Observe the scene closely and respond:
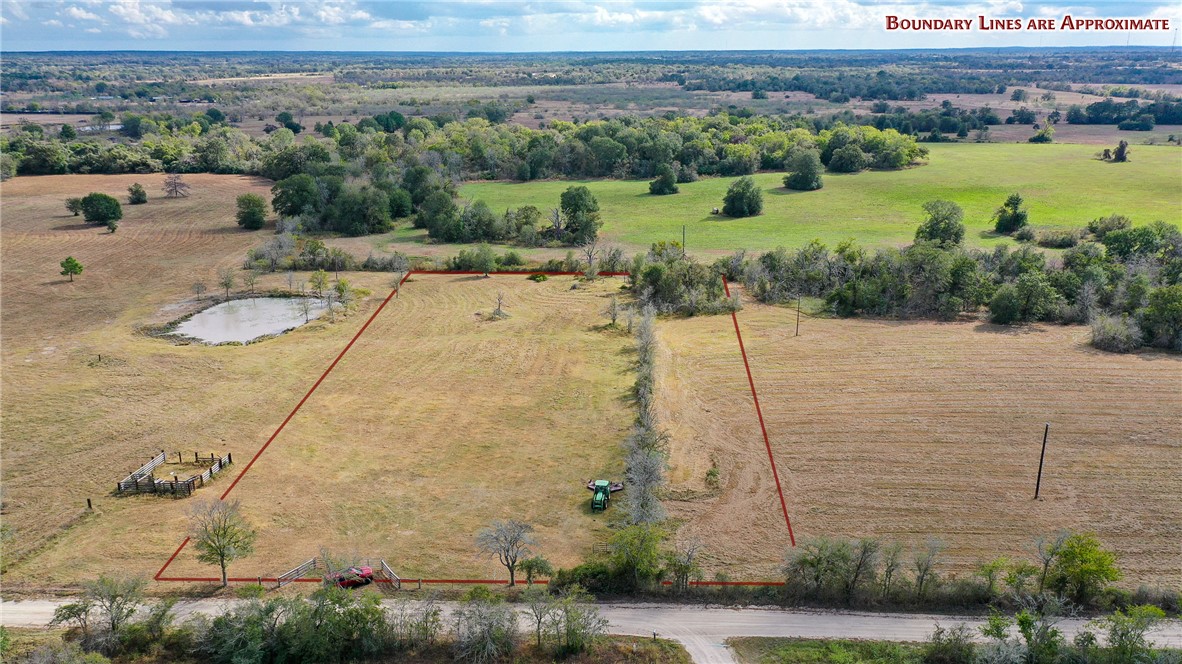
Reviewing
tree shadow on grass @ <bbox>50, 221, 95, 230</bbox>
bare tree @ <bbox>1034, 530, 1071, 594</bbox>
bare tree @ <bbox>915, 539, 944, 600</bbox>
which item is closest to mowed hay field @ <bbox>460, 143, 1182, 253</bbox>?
tree shadow on grass @ <bbox>50, 221, 95, 230</bbox>

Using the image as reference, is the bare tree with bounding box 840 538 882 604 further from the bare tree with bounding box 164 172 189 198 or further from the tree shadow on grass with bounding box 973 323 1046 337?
the bare tree with bounding box 164 172 189 198

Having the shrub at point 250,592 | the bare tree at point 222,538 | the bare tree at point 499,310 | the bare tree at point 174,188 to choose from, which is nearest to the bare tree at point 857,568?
the shrub at point 250,592

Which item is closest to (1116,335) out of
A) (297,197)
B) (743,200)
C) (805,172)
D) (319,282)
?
(743,200)

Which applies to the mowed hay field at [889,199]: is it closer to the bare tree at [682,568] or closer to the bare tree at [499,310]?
the bare tree at [499,310]

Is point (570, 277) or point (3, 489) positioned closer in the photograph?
point (3, 489)

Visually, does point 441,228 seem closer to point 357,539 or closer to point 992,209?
point 357,539

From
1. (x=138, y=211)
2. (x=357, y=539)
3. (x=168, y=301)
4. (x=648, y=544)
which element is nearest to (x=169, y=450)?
(x=357, y=539)
